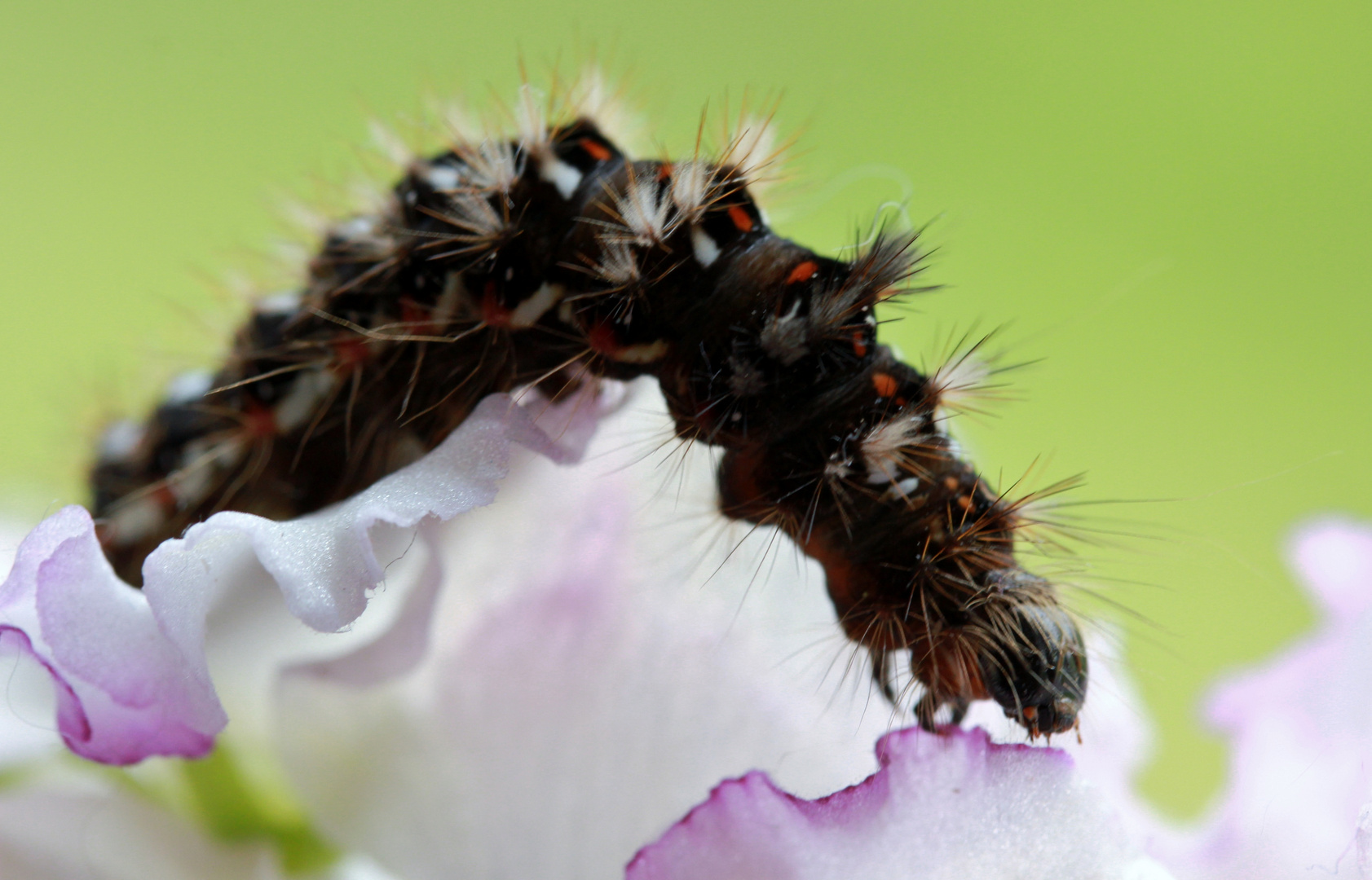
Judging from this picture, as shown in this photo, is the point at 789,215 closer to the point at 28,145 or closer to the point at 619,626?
the point at 619,626

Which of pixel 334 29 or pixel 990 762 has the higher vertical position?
pixel 334 29

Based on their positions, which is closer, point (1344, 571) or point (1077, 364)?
point (1344, 571)

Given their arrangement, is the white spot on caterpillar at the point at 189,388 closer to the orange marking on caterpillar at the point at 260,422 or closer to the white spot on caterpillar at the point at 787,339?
the orange marking on caterpillar at the point at 260,422

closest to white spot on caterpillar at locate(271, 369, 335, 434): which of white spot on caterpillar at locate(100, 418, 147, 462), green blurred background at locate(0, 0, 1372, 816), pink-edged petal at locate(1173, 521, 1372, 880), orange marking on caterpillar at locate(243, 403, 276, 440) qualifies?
orange marking on caterpillar at locate(243, 403, 276, 440)

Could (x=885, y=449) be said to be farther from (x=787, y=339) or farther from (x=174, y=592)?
(x=174, y=592)

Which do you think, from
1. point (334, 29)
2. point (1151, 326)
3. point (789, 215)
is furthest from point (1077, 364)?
point (789, 215)

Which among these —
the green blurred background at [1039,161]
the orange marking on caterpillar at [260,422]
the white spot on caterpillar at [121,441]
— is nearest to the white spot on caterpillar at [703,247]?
the orange marking on caterpillar at [260,422]
